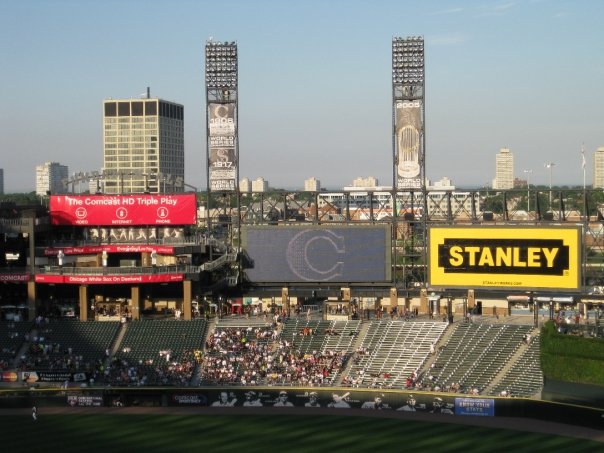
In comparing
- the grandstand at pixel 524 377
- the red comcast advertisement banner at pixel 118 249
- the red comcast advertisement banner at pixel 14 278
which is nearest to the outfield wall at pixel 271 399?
the grandstand at pixel 524 377

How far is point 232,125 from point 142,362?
56.1ft

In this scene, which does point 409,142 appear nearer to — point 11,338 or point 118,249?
point 118,249

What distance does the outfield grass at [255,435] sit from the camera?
3956 centimetres

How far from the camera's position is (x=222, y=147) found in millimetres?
60969

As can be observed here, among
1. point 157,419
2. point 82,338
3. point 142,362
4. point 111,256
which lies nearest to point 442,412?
point 157,419

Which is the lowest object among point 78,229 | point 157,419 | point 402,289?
point 157,419

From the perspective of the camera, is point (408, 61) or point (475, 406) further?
point (408, 61)

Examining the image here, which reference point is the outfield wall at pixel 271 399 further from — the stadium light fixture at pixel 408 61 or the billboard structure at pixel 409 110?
the stadium light fixture at pixel 408 61

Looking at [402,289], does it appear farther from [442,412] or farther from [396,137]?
[442,412]

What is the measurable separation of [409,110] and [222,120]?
12.2 meters

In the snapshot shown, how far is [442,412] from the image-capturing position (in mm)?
45781

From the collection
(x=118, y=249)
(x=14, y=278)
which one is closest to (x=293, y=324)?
(x=118, y=249)

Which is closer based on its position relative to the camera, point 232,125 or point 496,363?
point 496,363

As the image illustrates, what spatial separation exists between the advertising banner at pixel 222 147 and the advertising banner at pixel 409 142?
35.2 ft
